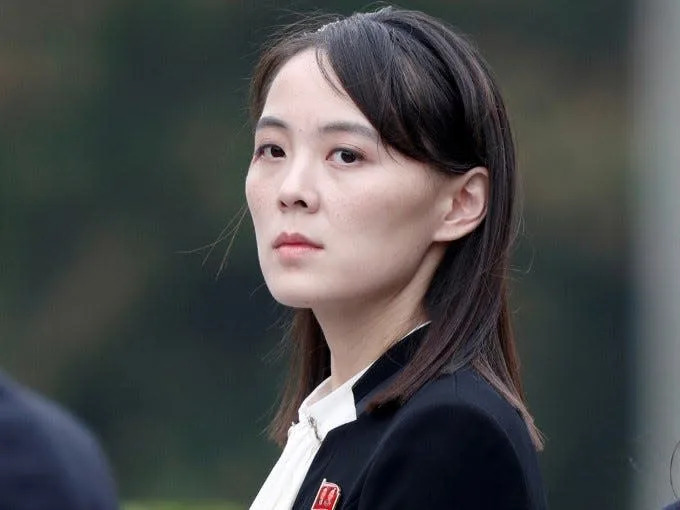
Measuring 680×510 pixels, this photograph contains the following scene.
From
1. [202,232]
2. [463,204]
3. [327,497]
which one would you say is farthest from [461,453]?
[202,232]

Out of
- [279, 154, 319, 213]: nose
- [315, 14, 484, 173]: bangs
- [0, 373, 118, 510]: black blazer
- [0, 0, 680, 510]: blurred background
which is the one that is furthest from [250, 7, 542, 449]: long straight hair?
[0, 0, 680, 510]: blurred background

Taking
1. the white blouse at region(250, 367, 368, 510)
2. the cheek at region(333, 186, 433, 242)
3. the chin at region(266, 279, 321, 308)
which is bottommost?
Answer: the white blouse at region(250, 367, 368, 510)

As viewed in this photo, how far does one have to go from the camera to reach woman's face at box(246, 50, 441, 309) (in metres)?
2.56

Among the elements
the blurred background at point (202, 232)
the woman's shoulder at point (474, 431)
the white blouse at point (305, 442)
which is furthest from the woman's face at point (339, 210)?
the blurred background at point (202, 232)

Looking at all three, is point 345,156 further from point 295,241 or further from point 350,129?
point 295,241

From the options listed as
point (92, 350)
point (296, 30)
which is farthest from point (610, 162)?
point (296, 30)

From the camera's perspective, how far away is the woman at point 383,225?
100 inches

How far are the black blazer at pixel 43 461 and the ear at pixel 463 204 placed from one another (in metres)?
1.09

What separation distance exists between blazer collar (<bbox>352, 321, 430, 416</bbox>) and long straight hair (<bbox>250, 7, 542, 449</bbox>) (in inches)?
0.9

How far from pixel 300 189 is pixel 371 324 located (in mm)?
245

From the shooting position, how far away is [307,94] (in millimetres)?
2633

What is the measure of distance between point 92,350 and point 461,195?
4232 millimetres

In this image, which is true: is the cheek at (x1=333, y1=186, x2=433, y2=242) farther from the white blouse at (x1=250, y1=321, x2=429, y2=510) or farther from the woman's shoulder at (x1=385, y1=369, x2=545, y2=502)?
the woman's shoulder at (x1=385, y1=369, x2=545, y2=502)

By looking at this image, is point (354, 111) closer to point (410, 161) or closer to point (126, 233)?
point (410, 161)
